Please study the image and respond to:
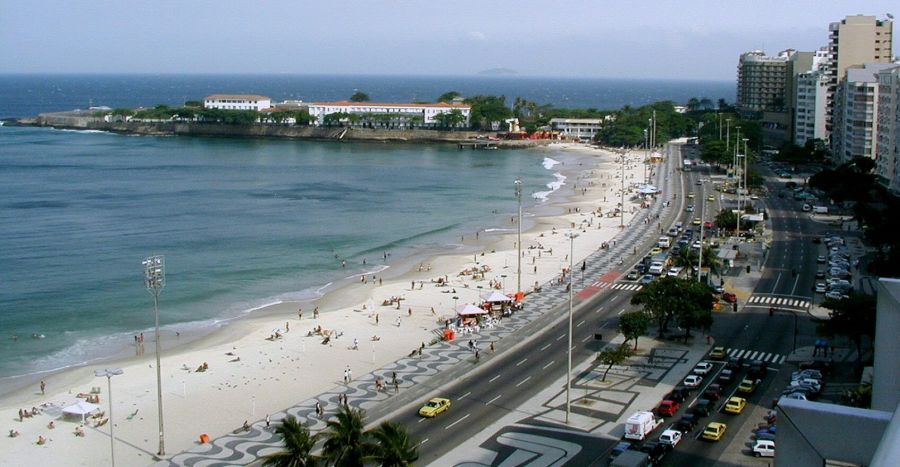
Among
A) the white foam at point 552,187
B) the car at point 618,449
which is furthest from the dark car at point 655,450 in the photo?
the white foam at point 552,187

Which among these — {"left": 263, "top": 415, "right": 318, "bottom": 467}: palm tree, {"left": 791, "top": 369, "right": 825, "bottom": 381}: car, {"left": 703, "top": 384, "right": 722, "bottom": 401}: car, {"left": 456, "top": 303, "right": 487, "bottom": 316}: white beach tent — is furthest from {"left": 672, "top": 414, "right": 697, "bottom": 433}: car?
{"left": 456, "top": 303, "right": 487, "bottom": 316}: white beach tent

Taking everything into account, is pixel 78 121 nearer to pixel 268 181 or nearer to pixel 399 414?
pixel 268 181

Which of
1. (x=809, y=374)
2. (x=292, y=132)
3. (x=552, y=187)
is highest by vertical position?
(x=292, y=132)

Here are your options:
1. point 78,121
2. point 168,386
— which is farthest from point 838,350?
point 78,121

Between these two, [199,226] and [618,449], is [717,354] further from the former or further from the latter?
[199,226]

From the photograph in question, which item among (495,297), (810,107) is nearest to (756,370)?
(495,297)

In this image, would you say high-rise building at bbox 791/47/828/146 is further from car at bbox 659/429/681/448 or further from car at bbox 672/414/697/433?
car at bbox 659/429/681/448
